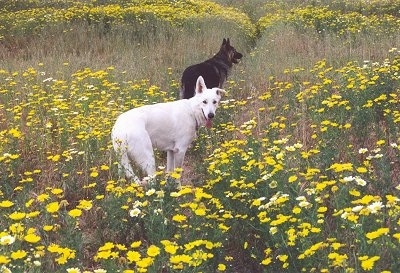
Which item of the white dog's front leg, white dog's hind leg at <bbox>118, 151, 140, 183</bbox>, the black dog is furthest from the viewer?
the black dog

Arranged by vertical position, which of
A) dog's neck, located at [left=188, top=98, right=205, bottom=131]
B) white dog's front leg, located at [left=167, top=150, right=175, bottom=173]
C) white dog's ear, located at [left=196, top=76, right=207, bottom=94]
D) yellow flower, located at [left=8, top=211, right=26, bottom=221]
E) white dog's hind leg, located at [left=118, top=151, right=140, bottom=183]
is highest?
white dog's ear, located at [left=196, top=76, right=207, bottom=94]

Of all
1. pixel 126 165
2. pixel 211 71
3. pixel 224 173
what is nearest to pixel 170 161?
pixel 126 165

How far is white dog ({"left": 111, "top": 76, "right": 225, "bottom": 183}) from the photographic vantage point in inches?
198

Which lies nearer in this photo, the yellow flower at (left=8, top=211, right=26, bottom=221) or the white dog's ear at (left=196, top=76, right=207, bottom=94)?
the yellow flower at (left=8, top=211, right=26, bottom=221)

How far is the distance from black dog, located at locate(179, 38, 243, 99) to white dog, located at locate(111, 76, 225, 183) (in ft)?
5.10

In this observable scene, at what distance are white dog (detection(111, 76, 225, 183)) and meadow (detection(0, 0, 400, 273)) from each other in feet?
0.79

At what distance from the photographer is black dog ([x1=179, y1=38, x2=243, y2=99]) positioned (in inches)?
309

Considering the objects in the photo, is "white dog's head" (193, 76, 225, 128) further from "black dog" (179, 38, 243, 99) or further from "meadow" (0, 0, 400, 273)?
"black dog" (179, 38, 243, 99)

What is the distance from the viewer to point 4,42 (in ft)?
46.5

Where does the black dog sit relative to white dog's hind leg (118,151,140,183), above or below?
above

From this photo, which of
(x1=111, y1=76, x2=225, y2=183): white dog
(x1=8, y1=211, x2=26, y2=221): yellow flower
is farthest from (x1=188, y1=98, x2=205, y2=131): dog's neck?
(x1=8, y1=211, x2=26, y2=221): yellow flower

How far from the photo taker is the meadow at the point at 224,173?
120 inches

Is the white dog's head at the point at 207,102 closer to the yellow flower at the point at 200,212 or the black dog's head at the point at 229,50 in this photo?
the yellow flower at the point at 200,212

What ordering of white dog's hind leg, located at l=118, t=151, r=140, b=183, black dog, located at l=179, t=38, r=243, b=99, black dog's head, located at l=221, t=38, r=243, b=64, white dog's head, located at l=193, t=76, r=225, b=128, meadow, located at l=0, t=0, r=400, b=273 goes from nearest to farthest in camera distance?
meadow, located at l=0, t=0, r=400, b=273 < white dog's hind leg, located at l=118, t=151, r=140, b=183 < white dog's head, located at l=193, t=76, r=225, b=128 < black dog, located at l=179, t=38, r=243, b=99 < black dog's head, located at l=221, t=38, r=243, b=64
